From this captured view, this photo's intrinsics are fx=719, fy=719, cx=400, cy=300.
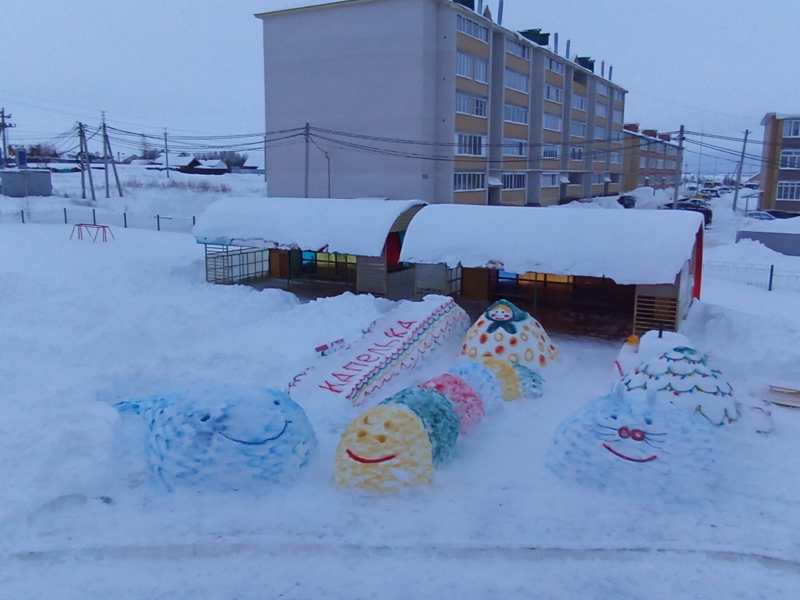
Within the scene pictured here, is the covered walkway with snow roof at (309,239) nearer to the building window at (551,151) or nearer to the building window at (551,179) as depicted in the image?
the building window at (551,179)

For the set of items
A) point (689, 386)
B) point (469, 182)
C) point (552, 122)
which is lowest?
point (689, 386)

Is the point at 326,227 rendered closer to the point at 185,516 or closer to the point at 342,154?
the point at 185,516

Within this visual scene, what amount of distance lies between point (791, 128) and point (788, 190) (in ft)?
15.2

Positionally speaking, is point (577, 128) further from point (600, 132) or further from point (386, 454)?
point (386, 454)

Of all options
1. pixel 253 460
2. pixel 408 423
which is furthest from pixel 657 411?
pixel 253 460

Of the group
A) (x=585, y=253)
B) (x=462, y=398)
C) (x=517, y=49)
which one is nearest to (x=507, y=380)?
(x=462, y=398)

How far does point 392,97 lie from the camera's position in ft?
131

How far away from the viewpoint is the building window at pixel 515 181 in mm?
50247

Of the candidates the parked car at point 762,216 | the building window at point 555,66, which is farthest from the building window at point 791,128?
the building window at point 555,66

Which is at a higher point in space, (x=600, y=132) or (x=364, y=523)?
(x=600, y=132)

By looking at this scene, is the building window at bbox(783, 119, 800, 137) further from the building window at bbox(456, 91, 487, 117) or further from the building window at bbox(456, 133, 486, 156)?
the building window at bbox(456, 133, 486, 156)

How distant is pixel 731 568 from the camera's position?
7859 millimetres

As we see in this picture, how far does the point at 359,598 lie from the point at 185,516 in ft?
8.71

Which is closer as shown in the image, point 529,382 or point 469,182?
point 529,382
